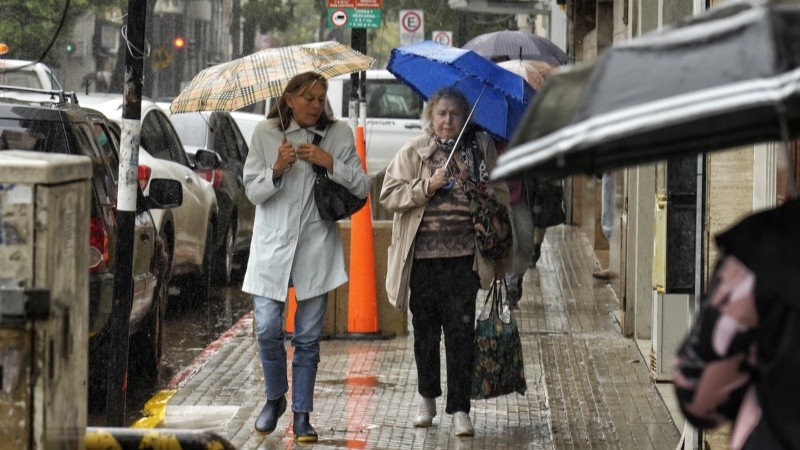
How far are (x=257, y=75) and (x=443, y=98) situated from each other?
0.96m

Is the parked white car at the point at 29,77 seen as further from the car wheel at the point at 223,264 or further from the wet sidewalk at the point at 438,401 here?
the wet sidewalk at the point at 438,401

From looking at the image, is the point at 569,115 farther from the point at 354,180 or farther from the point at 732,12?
the point at 354,180

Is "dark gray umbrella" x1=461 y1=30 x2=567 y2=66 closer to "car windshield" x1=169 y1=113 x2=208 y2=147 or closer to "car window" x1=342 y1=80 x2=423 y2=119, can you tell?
"car windshield" x1=169 y1=113 x2=208 y2=147

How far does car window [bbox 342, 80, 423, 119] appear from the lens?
23.5m

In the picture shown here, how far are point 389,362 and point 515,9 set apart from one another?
1779 cm

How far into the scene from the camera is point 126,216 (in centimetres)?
710

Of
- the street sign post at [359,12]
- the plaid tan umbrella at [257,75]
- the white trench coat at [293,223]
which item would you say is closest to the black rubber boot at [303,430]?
the white trench coat at [293,223]

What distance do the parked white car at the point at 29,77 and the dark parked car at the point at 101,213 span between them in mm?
6413

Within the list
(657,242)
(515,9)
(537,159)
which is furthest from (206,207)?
(515,9)

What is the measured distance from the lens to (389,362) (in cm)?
1026

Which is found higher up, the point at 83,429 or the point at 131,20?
the point at 131,20

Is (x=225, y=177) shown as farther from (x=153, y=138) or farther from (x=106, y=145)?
(x=106, y=145)

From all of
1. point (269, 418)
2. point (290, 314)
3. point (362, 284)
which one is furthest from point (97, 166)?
point (362, 284)

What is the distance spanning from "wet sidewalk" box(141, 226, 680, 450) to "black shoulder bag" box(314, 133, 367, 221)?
114 cm
